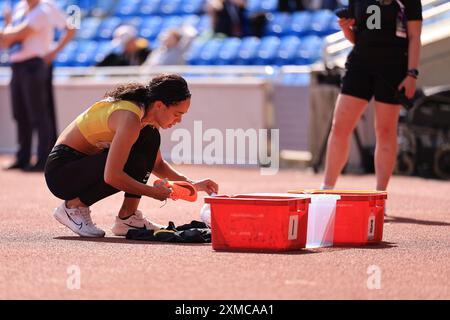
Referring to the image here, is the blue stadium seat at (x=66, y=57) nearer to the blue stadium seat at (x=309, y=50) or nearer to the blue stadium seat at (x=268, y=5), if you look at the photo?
the blue stadium seat at (x=268, y=5)

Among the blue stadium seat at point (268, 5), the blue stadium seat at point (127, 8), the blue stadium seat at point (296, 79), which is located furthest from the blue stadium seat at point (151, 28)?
the blue stadium seat at point (296, 79)

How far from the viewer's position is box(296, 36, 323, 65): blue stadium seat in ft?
56.5

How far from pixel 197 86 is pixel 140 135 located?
27.0ft

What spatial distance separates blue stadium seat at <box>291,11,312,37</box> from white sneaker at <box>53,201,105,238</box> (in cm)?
1144

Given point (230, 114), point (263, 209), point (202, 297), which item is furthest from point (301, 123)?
point (202, 297)

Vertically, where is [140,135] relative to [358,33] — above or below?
below

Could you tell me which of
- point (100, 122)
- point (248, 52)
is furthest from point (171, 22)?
point (100, 122)

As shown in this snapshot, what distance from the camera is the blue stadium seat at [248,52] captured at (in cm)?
1825

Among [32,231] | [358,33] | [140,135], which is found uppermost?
[358,33]

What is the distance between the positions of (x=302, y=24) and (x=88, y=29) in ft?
17.7

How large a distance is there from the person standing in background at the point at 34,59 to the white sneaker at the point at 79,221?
6370 millimetres

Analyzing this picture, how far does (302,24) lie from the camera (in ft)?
60.5

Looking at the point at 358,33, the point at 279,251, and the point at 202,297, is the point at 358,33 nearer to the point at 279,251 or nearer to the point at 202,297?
the point at 279,251

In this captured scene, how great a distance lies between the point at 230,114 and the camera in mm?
14836
